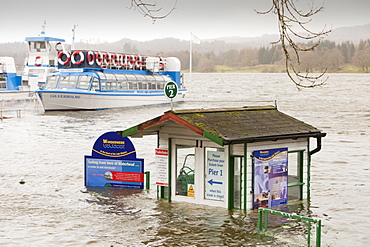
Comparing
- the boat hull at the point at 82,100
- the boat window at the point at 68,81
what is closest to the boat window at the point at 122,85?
the boat hull at the point at 82,100

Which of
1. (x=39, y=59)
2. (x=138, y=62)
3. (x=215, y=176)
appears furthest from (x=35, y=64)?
(x=215, y=176)

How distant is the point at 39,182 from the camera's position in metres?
21.8

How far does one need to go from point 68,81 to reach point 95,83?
267cm

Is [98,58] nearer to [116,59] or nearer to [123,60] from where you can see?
[116,59]

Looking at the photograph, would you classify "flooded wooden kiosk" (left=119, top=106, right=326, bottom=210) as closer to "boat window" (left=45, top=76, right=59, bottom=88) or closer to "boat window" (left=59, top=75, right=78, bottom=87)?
"boat window" (left=59, top=75, right=78, bottom=87)

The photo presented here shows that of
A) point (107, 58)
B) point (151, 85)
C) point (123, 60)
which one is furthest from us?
point (151, 85)

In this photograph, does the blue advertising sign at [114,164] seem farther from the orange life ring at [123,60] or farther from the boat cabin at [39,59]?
the boat cabin at [39,59]

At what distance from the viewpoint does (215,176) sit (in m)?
15.5

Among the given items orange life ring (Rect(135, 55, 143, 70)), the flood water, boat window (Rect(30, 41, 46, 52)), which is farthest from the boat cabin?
the flood water

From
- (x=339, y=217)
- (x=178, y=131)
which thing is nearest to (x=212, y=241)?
(x=178, y=131)

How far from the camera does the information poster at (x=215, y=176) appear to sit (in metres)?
15.4

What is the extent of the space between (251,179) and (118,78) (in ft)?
158

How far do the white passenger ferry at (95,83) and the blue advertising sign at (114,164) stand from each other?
40.7m

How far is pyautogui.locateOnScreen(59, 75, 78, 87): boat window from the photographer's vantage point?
198 feet
